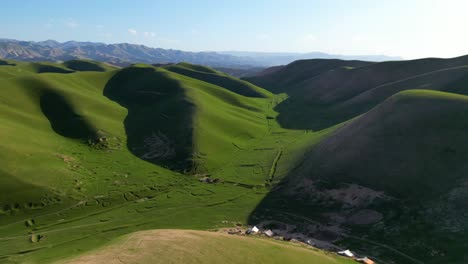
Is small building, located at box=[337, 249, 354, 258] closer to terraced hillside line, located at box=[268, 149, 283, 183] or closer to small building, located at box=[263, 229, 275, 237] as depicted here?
small building, located at box=[263, 229, 275, 237]

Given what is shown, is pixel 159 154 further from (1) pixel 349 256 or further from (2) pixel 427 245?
(2) pixel 427 245

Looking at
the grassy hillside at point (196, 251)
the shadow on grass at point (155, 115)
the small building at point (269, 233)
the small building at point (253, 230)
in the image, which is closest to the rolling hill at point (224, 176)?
the grassy hillside at point (196, 251)

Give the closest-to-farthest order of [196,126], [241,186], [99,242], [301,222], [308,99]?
[99,242] → [301,222] → [241,186] → [196,126] → [308,99]

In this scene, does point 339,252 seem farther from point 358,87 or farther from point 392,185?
point 358,87

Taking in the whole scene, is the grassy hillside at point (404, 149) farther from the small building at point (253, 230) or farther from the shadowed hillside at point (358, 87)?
the shadowed hillside at point (358, 87)

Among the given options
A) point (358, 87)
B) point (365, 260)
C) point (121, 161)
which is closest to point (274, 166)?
point (121, 161)

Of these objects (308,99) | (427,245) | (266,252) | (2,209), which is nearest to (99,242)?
(2,209)

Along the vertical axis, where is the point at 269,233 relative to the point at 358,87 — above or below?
below
